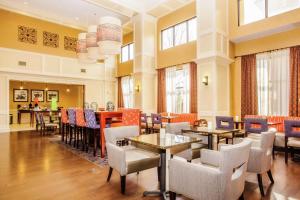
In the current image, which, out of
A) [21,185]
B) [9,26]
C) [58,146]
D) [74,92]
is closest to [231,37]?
[58,146]

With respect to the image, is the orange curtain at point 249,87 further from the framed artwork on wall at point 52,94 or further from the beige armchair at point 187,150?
the framed artwork on wall at point 52,94

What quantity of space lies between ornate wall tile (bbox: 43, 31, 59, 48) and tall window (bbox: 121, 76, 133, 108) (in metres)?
3.91

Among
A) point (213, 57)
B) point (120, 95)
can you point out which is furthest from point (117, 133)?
point (120, 95)

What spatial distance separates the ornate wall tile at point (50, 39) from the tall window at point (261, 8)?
8490mm

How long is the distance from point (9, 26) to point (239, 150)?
1071 cm

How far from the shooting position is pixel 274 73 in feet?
20.2

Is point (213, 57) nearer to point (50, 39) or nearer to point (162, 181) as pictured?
point (162, 181)

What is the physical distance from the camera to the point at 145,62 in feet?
30.8

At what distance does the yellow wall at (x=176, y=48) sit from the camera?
804cm

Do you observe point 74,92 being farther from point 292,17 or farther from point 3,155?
point 292,17

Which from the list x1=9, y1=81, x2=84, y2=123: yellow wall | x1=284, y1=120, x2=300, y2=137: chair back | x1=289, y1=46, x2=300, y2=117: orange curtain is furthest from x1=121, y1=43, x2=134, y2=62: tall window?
x1=284, y1=120, x2=300, y2=137: chair back

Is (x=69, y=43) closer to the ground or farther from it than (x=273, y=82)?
farther from it

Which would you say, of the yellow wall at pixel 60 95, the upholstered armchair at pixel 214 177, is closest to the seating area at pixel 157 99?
the upholstered armchair at pixel 214 177

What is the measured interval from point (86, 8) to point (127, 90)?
182 inches
